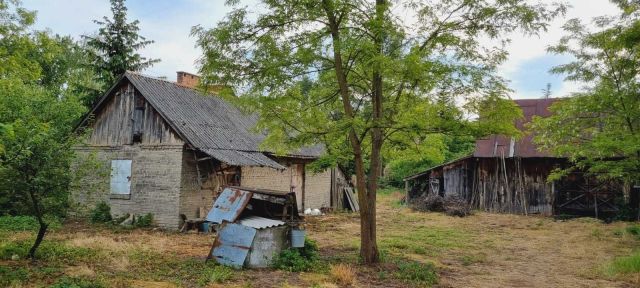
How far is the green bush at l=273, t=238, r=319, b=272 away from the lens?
9896 mm

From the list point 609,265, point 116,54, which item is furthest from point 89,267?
point 116,54

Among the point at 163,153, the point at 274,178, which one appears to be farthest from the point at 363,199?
the point at 274,178

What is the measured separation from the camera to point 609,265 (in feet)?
35.2

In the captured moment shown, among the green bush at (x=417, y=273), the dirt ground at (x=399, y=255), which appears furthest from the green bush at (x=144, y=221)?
the green bush at (x=417, y=273)

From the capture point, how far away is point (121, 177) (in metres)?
17.5

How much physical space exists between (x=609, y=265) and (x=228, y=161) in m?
11.0

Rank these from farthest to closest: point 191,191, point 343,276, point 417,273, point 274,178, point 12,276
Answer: point 274,178 < point 191,191 < point 417,273 < point 343,276 < point 12,276

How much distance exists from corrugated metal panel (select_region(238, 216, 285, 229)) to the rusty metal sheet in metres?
0.25

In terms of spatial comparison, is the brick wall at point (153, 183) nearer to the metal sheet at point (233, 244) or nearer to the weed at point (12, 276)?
the metal sheet at point (233, 244)

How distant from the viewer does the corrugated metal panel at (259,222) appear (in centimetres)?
1004

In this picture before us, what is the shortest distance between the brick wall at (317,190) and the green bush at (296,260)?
1219 centimetres

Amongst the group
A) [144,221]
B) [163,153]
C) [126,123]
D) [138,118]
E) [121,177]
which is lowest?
[144,221]

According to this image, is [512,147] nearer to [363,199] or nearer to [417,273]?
[363,199]

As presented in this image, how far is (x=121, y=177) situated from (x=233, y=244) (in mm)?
9331
